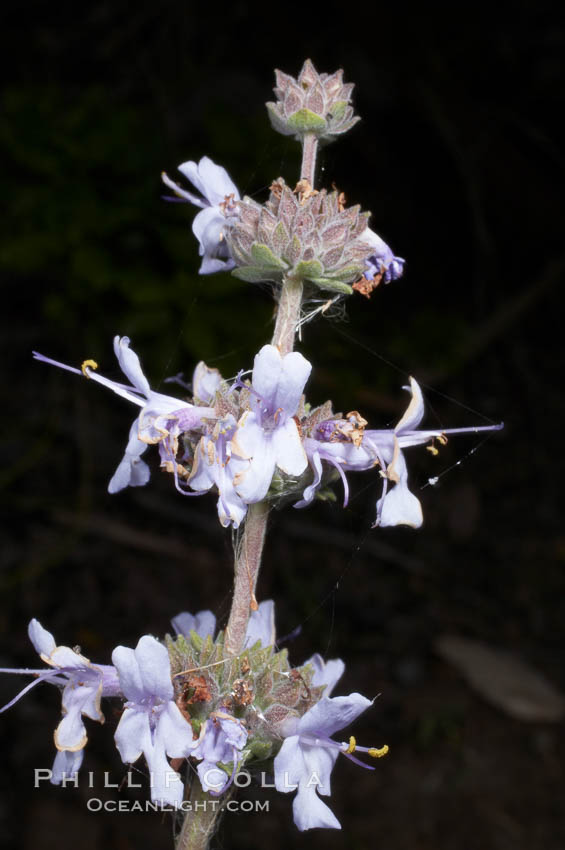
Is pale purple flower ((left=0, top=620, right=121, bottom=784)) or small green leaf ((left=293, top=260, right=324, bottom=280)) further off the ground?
small green leaf ((left=293, top=260, right=324, bottom=280))

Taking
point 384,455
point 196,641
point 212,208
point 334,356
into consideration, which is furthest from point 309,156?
point 334,356

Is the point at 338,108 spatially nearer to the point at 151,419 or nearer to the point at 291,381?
the point at 291,381

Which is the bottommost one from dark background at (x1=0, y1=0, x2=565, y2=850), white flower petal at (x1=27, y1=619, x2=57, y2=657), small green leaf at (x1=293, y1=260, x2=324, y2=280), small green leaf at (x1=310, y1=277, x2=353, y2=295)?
white flower petal at (x1=27, y1=619, x2=57, y2=657)

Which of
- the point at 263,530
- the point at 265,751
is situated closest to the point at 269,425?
the point at 263,530

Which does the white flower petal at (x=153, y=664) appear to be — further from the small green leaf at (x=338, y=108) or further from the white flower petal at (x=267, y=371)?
the small green leaf at (x=338, y=108)

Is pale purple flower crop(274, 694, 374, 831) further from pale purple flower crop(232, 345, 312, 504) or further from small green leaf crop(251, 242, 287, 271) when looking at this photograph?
small green leaf crop(251, 242, 287, 271)

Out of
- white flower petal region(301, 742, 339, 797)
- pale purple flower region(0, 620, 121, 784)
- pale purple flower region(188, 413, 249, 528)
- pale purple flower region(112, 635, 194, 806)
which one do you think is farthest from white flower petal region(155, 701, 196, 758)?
pale purple flower region(188, 413, 249, 528)
